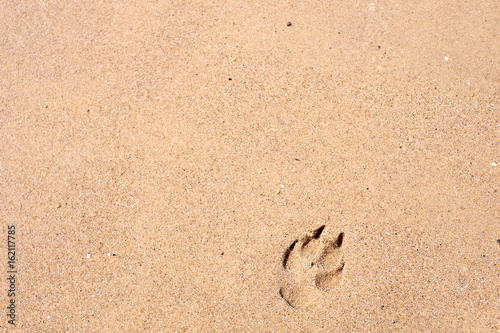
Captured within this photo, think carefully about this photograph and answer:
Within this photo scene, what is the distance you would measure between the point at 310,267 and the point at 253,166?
68 centimetres

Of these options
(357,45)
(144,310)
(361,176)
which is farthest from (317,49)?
(144,310)

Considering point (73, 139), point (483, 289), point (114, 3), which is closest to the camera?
point (483, 289)

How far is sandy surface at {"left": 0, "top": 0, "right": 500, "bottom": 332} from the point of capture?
217cm

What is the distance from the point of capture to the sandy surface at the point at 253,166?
2166mm

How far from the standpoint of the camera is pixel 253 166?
2.34 m

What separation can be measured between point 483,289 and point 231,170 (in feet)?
5.17

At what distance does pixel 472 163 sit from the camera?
2.30 metres

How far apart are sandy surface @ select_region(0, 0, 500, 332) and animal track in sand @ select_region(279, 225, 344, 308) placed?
0.04ft

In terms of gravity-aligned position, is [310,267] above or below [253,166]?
below

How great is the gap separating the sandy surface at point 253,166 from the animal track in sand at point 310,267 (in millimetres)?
11

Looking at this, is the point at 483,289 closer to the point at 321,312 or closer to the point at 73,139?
the point at 321,312

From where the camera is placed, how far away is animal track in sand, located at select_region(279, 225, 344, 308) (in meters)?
2.15

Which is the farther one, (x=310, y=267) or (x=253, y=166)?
(x=253, y=166)

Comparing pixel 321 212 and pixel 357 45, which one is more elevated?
pixel 357 45
